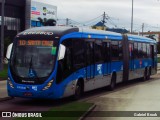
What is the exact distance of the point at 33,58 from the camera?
16.7m

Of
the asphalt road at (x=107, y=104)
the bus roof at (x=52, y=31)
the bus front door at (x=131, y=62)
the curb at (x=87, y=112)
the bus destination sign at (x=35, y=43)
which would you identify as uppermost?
the bus roof at (x=52, y=31)

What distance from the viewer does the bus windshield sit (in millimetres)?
16500

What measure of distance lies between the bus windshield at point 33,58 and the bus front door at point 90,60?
3050 millimetres

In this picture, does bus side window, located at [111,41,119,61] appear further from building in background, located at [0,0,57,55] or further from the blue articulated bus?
building in background, located at [0,0,57,55]

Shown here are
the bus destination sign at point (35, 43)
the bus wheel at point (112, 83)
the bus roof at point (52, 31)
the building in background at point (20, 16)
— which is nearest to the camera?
the bus destination sign at point (35, 43)

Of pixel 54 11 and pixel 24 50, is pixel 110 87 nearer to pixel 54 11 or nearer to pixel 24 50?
pixel 24 50

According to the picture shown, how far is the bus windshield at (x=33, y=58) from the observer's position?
16500mm

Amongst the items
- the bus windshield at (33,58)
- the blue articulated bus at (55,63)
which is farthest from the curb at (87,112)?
the bus windshield at (33,58)

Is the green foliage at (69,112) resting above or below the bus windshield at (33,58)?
below

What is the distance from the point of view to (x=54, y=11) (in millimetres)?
94688

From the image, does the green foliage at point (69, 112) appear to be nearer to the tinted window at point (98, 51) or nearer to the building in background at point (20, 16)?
the tinted window at point (98, 51)

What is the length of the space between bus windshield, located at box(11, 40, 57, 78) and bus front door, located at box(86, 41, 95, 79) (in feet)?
10.0

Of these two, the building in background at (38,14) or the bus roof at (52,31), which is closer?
the bus roof at (52,31)

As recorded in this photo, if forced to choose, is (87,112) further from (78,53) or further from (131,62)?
(131,62)
